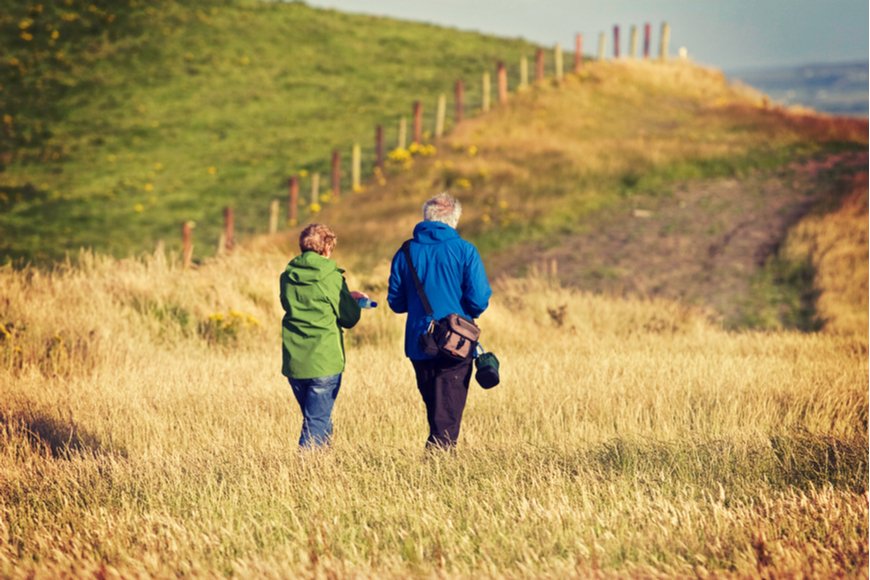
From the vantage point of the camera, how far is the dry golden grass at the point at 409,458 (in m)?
4.66

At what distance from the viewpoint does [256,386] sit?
890cm

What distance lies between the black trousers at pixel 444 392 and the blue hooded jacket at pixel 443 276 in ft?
0.38

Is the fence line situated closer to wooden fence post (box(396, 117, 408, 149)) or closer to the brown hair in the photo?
wooden fence post (box(396, 117, 408, 149))

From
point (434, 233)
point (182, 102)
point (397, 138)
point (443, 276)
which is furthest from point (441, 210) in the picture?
point (182, 102)

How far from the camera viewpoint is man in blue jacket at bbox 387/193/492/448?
613 cm

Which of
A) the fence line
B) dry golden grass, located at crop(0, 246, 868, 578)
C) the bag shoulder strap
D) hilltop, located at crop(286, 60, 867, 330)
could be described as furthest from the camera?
the fence line

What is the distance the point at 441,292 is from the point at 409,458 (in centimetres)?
105

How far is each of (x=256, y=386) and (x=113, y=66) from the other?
39266 millimetres

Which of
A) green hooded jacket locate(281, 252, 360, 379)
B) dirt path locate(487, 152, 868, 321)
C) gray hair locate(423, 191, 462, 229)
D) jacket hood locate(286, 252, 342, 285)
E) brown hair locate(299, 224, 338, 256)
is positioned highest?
gray hair locate(423, 191, 462, 229)

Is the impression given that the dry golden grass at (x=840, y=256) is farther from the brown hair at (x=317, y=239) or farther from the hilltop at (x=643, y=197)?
the brown hair at (x=317, y=239)

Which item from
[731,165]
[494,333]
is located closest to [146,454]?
[494,333]

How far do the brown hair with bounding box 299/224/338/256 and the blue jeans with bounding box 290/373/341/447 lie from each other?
78cm

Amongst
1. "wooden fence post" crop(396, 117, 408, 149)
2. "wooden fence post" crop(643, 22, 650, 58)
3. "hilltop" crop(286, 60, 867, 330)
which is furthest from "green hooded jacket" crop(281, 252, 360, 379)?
"wooden fence post" crop(643, 22, 650, 58)

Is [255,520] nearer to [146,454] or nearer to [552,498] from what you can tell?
[552,498]
